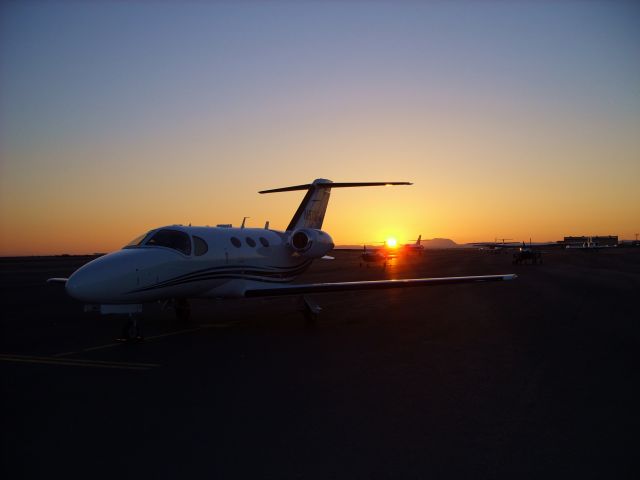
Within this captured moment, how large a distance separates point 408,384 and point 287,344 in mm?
3813

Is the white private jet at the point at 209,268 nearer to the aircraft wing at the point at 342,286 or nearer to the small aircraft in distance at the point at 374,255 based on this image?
the aircraft wing at the point at 342,286

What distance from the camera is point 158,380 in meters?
7.13

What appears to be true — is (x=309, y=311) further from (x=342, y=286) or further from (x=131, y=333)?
(x=131, y=333)

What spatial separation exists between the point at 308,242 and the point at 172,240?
480 centimetres

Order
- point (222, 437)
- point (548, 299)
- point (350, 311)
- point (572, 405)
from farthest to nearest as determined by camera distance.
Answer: point (548, 299) < point (350, 311) < point (572, 405) < point (222, 437)

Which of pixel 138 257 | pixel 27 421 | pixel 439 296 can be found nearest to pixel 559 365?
pixel 27 421

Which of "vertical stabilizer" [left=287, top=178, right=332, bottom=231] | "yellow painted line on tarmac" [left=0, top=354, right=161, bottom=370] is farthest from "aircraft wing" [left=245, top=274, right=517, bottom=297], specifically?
"vertical stabilizer" [left=287, top=178, right=332, bottom=231]

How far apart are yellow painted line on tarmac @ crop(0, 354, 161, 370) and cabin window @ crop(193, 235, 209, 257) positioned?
13.4ft

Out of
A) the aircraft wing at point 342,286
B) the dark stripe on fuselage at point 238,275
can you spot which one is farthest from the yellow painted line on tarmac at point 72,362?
the aircraft wing at point 342,286

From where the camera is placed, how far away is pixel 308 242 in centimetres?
1538

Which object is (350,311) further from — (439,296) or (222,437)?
(222,437)

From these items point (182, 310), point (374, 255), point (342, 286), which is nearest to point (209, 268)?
point (182, 310)

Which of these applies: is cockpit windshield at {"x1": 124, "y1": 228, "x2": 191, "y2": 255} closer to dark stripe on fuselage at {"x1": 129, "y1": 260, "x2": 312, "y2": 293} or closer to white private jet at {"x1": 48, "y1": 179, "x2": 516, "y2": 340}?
white private jet at {"x1": 48, "y1": 179, "x2": 516, "y2": 340}

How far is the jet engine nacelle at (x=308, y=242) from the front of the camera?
15422mm
